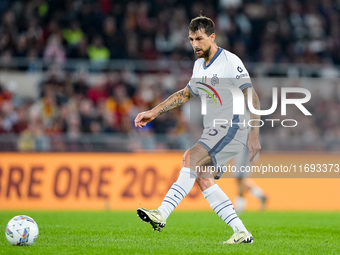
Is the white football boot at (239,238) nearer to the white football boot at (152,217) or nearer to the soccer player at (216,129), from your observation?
the soccer player at (216,129)

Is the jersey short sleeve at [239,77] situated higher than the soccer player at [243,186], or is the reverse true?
the jersey short sleeve at [239,77]

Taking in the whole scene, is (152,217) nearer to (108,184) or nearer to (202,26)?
(202,26)

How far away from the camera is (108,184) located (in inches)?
567

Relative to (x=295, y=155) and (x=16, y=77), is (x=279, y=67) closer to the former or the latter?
(x=295, y=155)

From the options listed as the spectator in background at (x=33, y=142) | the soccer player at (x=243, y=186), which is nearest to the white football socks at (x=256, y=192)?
the soccer player at (x=243, y=186)

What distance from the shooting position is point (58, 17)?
18031 millimetres

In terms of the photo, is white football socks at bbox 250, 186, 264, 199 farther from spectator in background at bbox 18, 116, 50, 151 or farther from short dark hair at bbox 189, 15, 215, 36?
short dark hair at bbox 189, 15, 215, 36

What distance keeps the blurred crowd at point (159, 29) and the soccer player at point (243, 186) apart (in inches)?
222

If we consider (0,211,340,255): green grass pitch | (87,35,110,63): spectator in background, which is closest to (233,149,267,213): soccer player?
(0,211,340,255): green grass pitch

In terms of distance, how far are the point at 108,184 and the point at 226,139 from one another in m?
8.17

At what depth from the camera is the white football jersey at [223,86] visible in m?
6.69

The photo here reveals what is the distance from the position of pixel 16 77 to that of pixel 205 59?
34.9ft

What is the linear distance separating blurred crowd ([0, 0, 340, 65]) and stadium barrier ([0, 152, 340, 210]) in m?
4.05

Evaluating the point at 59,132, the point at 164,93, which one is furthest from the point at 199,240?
the point at 164,93
